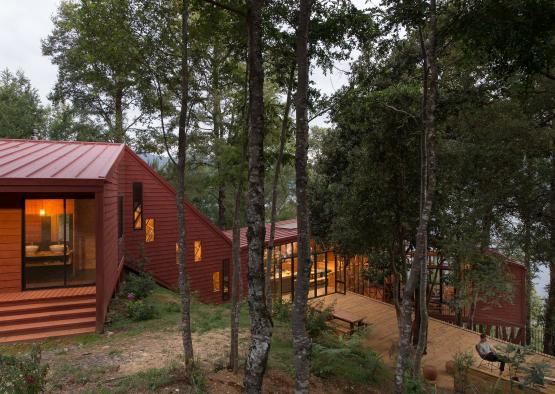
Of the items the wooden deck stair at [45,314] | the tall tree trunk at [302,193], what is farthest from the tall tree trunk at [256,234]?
the wooden deck stair at [45,314]

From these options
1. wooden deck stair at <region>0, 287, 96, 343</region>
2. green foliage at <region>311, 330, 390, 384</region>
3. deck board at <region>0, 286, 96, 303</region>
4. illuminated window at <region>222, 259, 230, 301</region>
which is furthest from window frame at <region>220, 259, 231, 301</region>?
green foliage at <region>311, 330, 390, 384</region>

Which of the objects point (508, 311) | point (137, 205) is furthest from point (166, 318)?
point (508, 311)

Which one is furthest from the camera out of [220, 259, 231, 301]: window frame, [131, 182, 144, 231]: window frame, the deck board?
[220, 259, 231, 301]: window frame

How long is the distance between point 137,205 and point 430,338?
12913 mm

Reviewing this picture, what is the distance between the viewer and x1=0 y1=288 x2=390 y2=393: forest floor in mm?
5828

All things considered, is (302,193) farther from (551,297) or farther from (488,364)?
(551,297)

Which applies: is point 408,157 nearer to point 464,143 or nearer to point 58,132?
point 464,143

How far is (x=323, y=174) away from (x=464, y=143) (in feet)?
23.4

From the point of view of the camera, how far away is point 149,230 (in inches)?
591

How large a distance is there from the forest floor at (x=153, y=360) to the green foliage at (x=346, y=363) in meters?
0.23

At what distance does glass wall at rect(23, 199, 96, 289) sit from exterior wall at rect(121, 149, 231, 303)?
→ 402 cm

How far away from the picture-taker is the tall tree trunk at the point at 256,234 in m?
4.64

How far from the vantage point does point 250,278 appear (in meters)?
4.78

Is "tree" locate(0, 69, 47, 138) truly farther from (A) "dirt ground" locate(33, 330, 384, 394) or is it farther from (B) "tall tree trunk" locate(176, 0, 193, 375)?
(B) "tall tree trunk" locate(176, 0, 193, 375)
